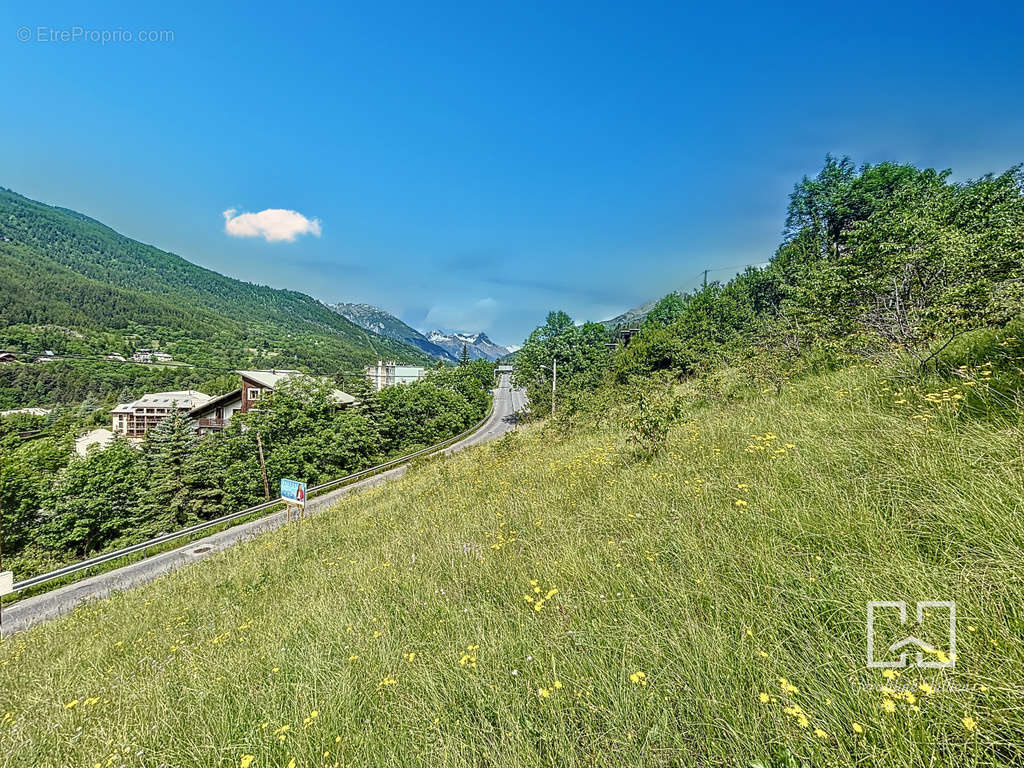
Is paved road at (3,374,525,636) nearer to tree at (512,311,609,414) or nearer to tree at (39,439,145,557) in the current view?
tree at (39,439,145,557)

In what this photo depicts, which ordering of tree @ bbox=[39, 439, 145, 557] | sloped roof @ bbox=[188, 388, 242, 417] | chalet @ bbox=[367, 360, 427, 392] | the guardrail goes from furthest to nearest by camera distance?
chalet @ bbox=[367, 360, 427, 392], sloped roof @ bbox=[188, 388, 242, 417], tree @ bbox=[39, 439, 145, 557], the guardrail

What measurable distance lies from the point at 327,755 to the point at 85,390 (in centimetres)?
12834

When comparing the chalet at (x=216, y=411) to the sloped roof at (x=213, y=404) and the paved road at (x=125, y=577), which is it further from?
the paved road at (x=125, y=577)

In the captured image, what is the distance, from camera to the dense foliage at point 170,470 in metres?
21.8

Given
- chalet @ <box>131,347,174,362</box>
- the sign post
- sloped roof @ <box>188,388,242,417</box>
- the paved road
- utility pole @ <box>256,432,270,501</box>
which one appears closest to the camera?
the paved road

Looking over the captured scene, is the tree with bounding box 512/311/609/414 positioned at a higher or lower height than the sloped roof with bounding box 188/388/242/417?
higher

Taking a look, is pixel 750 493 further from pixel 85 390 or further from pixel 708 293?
pixel 85 390

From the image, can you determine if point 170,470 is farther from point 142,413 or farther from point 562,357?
point 142,413

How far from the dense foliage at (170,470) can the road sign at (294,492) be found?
15851 mm

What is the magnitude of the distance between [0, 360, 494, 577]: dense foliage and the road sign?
15.9 metres

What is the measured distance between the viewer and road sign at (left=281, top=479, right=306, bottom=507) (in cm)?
1225

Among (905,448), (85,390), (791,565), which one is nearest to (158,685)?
(791,565)

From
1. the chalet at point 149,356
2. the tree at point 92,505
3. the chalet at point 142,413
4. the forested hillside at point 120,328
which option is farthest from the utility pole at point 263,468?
the chalet at point 149,356

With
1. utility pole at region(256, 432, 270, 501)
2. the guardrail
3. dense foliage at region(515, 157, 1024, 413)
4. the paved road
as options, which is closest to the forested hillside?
utility pole at region(256, 432, 270, 501)
